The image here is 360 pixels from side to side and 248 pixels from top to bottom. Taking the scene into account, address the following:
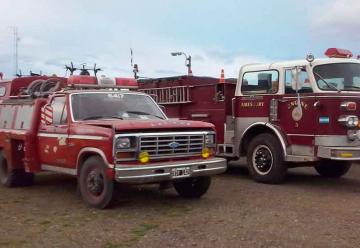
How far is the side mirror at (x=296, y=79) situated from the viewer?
1044cm

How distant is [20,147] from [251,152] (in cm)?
468

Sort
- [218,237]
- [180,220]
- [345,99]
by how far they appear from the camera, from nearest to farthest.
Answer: [218,237] → [180,220] → [345,99]

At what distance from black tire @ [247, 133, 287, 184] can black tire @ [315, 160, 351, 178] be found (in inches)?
61.0

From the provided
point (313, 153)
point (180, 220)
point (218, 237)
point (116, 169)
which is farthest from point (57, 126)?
point (313, 153)

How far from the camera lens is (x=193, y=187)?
9.31m

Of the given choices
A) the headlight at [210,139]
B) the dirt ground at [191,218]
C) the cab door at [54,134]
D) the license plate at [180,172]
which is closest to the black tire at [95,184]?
the dirt ground at [191,218]

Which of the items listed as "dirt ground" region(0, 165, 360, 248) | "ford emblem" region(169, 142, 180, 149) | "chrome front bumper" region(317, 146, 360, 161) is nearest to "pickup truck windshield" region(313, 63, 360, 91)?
"chrome front bumper" region(317, 146, 360, 161)

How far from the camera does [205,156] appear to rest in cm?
878

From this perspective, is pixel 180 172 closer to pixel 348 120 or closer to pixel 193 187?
pixel 193 187

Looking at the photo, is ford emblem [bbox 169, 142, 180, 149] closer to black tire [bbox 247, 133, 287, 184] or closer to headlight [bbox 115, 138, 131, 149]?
headlight [bbox 115, 138, 131, 149]

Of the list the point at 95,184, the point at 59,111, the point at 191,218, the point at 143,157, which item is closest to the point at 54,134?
the point at 59,111

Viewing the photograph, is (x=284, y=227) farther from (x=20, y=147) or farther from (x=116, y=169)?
(x=20, y=147)

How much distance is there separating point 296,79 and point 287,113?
0.68m

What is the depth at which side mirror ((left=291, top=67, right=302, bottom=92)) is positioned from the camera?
34.2ft
